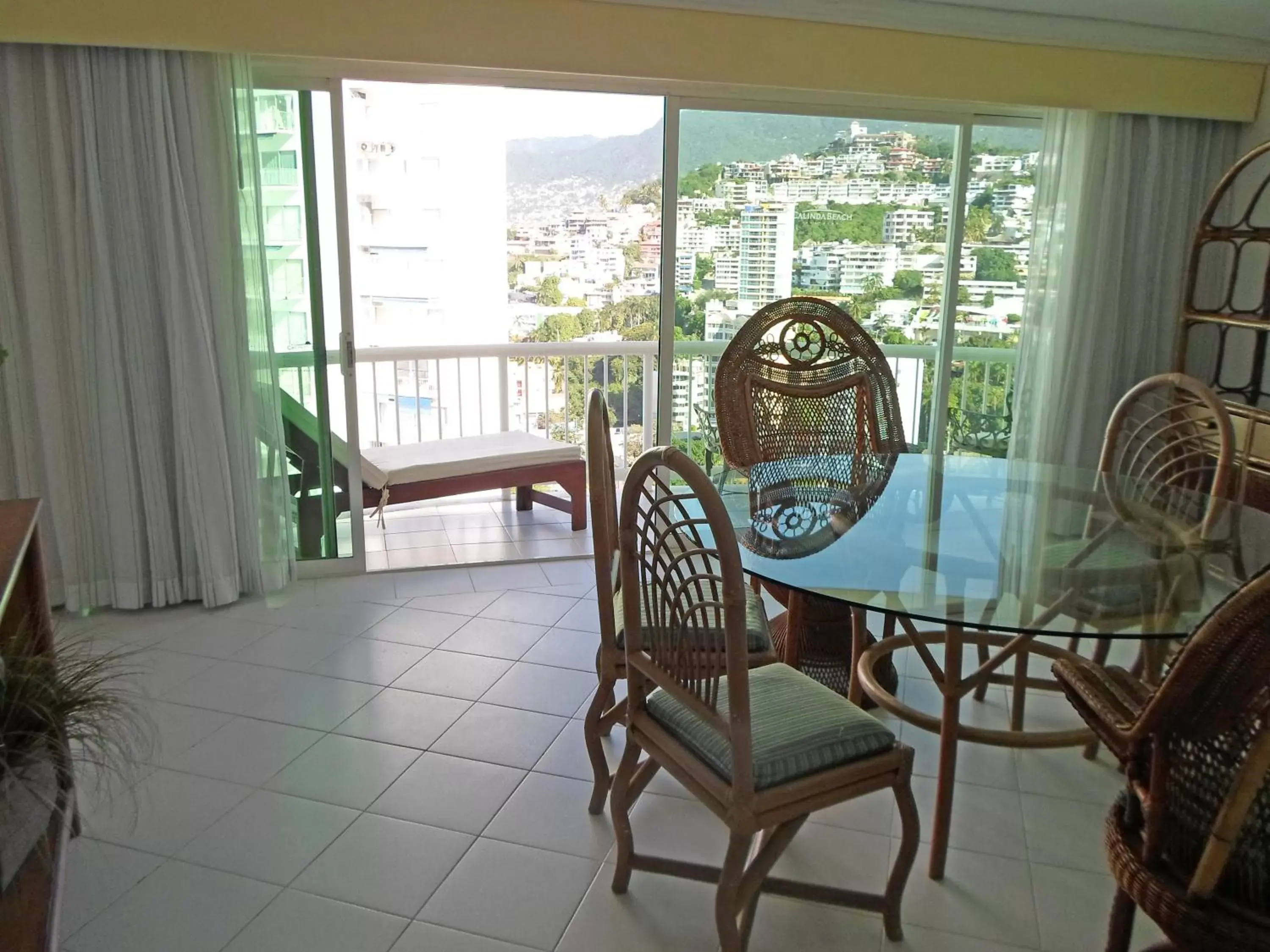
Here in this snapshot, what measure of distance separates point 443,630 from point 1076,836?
2.10 meters

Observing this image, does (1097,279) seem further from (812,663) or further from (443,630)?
(443,630)

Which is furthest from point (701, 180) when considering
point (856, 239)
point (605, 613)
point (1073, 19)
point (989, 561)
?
point (605, 613)

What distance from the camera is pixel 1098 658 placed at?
2738mm

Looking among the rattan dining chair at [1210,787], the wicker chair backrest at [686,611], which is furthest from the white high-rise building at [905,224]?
the rattan dining chair at [1210,787]

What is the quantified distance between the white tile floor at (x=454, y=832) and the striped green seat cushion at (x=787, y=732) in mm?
446

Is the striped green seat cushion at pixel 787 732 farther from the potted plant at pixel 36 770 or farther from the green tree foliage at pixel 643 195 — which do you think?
the green tree foliage at pixel 643 195

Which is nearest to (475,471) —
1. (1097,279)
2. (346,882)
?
(346,882)

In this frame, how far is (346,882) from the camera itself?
208cm

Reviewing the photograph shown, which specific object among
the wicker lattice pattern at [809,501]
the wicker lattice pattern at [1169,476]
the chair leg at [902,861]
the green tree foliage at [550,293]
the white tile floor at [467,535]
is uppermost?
the green tree foliage at [550,293]

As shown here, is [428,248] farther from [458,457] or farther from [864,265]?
[864,265]

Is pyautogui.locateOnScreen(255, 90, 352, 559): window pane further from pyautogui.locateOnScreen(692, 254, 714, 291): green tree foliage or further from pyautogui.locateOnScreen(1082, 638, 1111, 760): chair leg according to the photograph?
pyautogui.locateOnScreen(1082, 638, 1111, 760): chair leg

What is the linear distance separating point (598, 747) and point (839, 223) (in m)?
2.85

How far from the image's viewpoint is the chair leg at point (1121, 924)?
1.69 meters

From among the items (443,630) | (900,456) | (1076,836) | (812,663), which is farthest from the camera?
(443,630)
